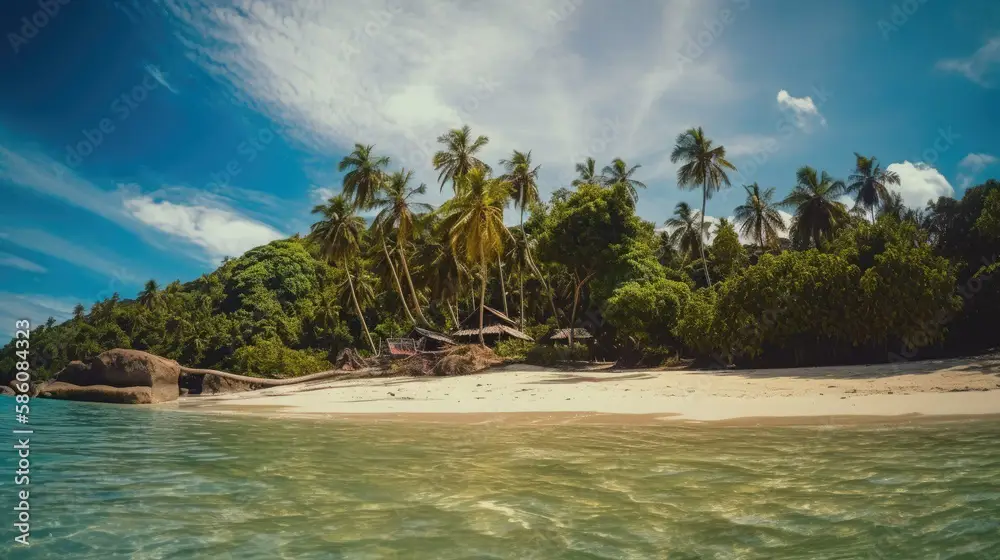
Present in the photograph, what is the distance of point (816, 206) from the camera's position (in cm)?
4231

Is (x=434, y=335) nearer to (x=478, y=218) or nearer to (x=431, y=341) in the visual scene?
(x=431, y=341)

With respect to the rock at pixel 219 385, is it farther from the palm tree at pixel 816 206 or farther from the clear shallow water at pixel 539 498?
the palm tree at pixel 816 206

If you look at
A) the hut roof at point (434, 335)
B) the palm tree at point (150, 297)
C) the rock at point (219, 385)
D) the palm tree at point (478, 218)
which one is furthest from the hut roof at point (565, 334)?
the palm tree at point (150, 297)

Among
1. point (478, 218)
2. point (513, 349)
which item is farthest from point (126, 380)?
point (513, 349)

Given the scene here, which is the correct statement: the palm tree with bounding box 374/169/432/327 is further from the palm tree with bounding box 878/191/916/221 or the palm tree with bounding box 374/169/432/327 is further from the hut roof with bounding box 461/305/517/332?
the palm tree with bounding box 878/191/916/221

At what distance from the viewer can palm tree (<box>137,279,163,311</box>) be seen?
180 feet

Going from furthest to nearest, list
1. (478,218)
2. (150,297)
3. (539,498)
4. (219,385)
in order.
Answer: (150,297), (478,218), (219,385), (539,498)

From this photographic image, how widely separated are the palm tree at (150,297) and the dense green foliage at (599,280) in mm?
256

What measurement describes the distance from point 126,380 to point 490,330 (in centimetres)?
2052

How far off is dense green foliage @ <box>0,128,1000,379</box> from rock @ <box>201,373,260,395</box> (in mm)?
5096

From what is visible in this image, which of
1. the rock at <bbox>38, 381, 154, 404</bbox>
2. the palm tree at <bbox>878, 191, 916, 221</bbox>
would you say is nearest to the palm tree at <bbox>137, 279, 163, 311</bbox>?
the rock at <bbox>38, 381, 154, 404</bbox>

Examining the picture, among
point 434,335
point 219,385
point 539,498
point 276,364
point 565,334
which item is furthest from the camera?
point 565,334

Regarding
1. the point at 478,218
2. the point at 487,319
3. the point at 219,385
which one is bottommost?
the point at 219,385

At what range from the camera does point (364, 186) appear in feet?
120
